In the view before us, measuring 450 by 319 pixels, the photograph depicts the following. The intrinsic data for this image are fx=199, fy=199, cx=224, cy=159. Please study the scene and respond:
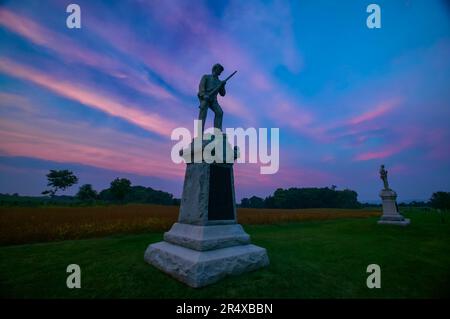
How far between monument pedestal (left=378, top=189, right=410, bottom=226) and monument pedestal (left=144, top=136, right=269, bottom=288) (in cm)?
1505

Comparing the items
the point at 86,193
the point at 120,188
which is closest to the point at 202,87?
the point at 120,188

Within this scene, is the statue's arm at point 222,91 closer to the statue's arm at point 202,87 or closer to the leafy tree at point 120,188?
the statue's arm at point 202,87

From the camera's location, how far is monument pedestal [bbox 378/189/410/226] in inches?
589

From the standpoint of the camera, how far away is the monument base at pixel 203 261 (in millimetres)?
4277

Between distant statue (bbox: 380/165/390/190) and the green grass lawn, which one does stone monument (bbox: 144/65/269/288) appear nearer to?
the green grass lawn

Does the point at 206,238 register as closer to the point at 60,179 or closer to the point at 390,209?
the point at 390,209

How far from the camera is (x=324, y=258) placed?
6.61 meters

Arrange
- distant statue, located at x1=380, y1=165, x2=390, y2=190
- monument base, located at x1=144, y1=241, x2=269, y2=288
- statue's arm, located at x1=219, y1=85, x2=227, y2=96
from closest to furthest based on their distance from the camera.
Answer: monument base, located at x1=144, y1=241, x2=269, y2=288 < statue's arm, located at x1=219, y1=85, x2=227, y2=96 < distant statue, located at x1=380, y1=165, x2=390, y2=190

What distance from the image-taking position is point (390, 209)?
615 inches

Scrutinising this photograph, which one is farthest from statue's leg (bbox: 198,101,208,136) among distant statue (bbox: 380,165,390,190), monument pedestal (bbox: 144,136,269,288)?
distant statue (bbox: 380,165,390,190)

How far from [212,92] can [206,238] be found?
4.68m
